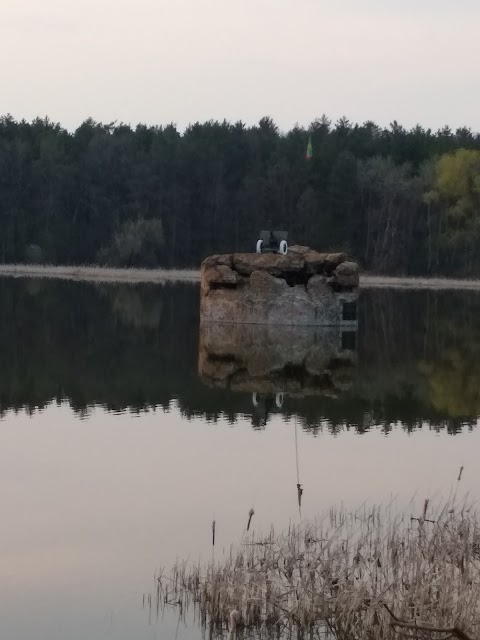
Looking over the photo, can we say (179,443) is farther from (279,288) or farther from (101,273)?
(101,273)

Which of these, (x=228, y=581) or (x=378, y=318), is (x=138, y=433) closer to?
(x=228, y=581)

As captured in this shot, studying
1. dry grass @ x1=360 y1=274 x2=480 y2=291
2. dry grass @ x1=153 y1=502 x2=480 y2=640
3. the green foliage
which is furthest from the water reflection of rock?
the green foliage

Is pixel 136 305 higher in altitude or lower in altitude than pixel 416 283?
lower

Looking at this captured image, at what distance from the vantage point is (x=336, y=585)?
841cm

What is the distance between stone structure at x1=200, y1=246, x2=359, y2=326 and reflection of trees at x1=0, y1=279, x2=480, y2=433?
1240 mm

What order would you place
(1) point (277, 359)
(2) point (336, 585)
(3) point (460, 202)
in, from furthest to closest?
(3) point (460, 202), (1) point (277, 359), (2) point (336, 585)

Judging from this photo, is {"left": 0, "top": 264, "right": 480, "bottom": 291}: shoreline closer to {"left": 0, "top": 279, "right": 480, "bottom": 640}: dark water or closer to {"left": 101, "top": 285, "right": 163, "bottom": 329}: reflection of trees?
{"left": 101, "top": 285, "right": 163, "bottom": 329}: reflection of trees

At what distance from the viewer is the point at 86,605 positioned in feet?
28.7

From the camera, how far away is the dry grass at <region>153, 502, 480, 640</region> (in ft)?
25.6

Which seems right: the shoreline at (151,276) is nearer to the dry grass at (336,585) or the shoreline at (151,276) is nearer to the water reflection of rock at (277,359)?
the water reflection of rock at (277,359)

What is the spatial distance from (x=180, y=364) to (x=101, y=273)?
42418 mm

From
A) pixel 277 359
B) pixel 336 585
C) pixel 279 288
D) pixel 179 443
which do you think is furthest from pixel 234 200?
pixel 336 585

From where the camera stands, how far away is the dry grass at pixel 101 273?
62188mm

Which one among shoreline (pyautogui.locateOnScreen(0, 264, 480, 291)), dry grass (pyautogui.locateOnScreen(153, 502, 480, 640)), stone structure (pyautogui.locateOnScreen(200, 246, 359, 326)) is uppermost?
stone structure (pyautogui.locateOnScreen(200, 246, 359, 326))
